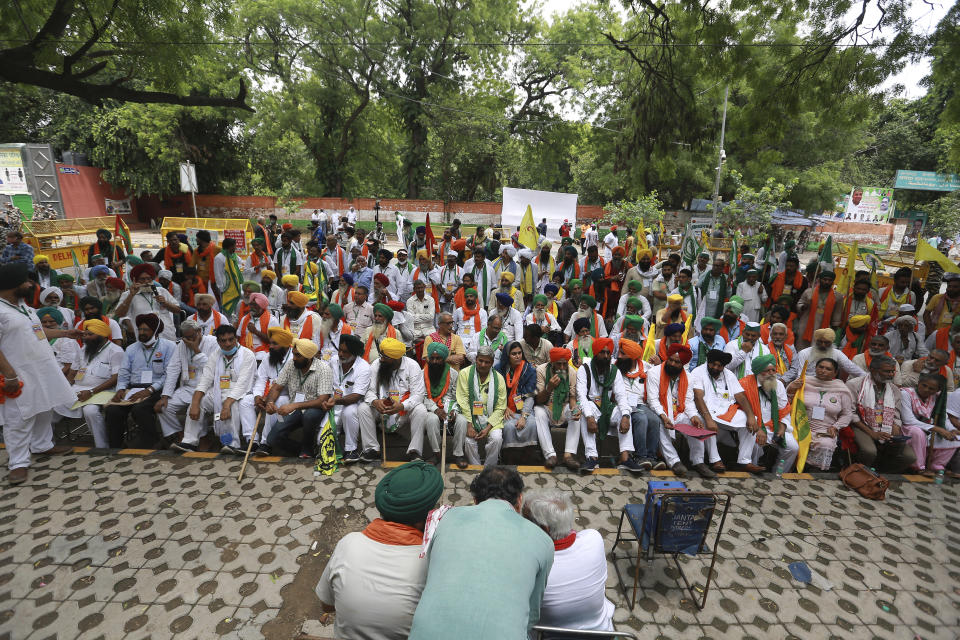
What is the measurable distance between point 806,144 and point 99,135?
118 ft

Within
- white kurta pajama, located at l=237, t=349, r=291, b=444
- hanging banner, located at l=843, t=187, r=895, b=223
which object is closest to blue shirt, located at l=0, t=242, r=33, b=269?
white kurta pajama, located at l=237, t=349, r=291, b=444

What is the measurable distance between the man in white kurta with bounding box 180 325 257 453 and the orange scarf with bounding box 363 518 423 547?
10.5 ft

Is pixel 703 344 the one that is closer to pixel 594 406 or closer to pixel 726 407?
pixel 726 407

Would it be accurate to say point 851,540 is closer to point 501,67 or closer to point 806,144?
point 806,144

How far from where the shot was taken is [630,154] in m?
6.68

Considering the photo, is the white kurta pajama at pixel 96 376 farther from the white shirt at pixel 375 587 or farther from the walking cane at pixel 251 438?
the white shirt at pixel 375 587

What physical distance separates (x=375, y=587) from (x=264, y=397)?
3423mm

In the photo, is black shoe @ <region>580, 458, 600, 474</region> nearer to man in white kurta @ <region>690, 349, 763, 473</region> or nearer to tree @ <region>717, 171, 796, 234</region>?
man in white kurta @ <region>690, 349, 763, 473</region>

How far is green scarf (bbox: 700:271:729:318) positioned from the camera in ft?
26.0

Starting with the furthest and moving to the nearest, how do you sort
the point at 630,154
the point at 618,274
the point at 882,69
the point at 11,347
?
the point at 618,274 < the point at 630,154 < the point at 882,69 < the point at 11,347

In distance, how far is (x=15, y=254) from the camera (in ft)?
25.1

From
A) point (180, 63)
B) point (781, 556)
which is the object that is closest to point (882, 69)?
point (781, 556)

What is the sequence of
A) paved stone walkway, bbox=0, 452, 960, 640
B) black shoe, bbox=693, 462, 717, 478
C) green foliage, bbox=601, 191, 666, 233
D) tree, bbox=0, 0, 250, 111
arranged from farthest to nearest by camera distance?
green foliage, bbox=601, 191, 666, 233 < black shoe, bbox=693, 462, 717, 478 < tree, bbox=0, 0, 250, 111 < paved stone walkway, bbox=0, 452, 960, 640

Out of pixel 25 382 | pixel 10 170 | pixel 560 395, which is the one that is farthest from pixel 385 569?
pixel 10 170
